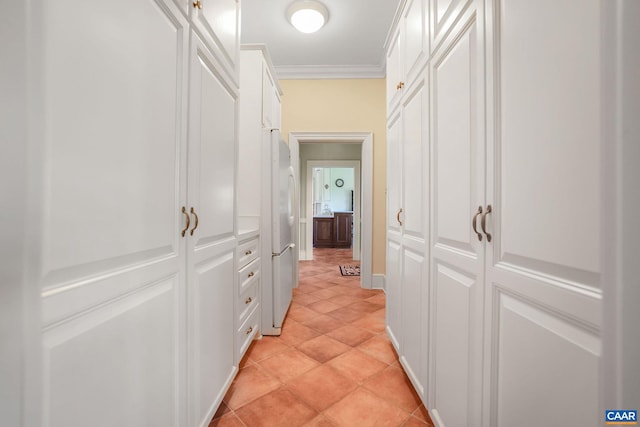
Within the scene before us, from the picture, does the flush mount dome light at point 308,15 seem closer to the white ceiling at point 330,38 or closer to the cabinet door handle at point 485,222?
the white ceiling at point 330,38

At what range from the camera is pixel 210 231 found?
1.22 metres

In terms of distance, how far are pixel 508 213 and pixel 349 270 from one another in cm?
410

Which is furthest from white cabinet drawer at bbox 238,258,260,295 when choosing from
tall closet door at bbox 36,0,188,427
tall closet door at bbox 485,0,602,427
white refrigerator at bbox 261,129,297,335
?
tall closet door at bbox 485,0,602,427

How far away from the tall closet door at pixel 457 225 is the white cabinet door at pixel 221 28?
0.98 m

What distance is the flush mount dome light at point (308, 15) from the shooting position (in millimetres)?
2412

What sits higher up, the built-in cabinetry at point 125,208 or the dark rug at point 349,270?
the built-in cabinetry at point 125,208

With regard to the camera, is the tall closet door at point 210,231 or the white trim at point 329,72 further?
the white trim at point 329,72

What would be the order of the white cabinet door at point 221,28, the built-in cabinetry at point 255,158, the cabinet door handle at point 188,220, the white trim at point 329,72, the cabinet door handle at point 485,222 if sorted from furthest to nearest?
the white trim at point 329,72 → the built-in cabinetry at point 255,158 → the white cabinet door at point 221,28 → the cabinet door handle at point 188,220 → the cabinet door handle at point 485,222

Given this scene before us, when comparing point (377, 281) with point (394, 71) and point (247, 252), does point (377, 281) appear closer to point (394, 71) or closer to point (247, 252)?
point (247, 252)

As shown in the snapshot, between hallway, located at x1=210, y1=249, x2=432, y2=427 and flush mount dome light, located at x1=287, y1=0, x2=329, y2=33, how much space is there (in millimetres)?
2742

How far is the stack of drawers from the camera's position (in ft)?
5.73

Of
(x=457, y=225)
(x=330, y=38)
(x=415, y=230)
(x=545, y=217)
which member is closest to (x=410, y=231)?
(x=415, y=230)

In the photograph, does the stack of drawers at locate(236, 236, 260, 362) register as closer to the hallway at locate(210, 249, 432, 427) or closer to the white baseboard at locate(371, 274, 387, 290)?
the hallway at locate(210, 249, 432, 427)

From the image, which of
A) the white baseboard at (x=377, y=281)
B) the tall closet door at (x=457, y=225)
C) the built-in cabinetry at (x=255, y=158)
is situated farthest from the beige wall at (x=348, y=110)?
the tall closet door at (x=457, y=225)
